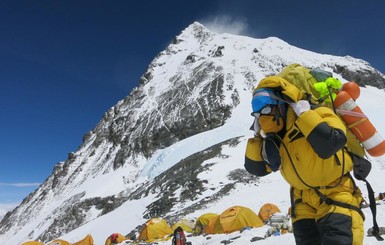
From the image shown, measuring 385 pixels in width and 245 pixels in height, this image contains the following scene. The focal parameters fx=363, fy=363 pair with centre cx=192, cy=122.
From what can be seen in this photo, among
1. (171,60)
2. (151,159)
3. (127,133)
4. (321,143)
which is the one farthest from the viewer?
(171,60)

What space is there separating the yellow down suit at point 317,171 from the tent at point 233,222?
13943mm

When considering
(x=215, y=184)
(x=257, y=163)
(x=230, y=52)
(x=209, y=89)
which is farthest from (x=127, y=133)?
(x=257, y=163)

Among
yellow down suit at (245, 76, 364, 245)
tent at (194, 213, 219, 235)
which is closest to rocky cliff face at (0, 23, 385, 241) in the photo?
tent at (194, 213, 219, 235)

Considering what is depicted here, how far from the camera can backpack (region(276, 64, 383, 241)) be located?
344 cm

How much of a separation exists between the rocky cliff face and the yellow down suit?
34399 mm

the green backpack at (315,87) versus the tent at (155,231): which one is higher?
the tent at (155,231)

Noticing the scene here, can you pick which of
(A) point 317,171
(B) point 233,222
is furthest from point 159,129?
(A) point 317,171

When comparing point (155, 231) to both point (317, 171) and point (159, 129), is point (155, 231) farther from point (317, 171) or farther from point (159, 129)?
point (159, 129)

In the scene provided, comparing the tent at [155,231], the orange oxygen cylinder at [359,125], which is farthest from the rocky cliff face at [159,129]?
the orange oxygen cylinder at [359,125]

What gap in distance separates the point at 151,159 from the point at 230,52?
32580 millimetres

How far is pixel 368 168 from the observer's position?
3445 millimetres

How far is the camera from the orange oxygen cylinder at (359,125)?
3.45 m

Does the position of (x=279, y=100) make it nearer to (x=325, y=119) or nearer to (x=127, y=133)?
(x=325, y=119)

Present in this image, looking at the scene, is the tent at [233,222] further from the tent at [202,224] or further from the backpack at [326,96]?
the backpack at [326,96]
